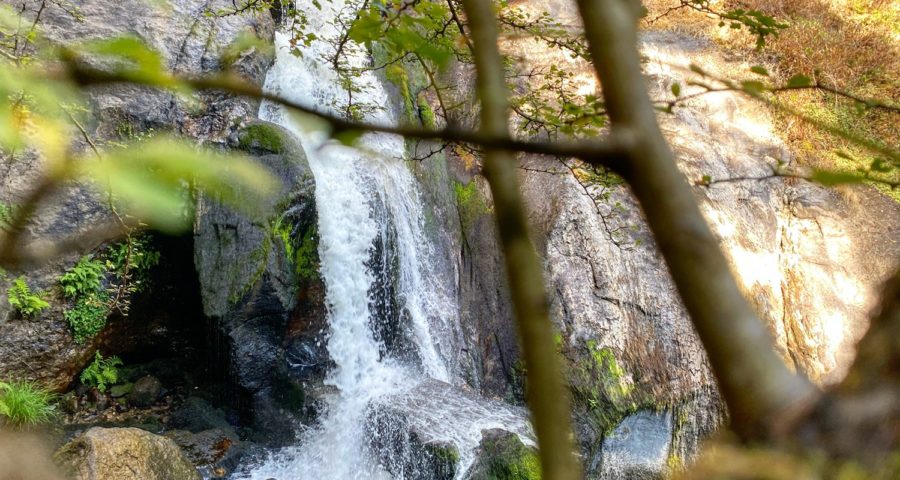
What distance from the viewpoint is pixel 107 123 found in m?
5.66

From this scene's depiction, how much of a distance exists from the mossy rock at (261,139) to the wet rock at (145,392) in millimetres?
2854

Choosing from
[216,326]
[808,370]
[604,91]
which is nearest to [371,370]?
[216,326]

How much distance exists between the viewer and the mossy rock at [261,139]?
5957 mm

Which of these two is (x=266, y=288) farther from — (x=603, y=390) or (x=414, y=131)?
(x=414, y=131)

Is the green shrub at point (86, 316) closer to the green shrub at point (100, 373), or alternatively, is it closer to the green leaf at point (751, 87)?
the green shrub at point (100, 373)

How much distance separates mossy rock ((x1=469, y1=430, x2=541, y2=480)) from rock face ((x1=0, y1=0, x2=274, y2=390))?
3.64 metres

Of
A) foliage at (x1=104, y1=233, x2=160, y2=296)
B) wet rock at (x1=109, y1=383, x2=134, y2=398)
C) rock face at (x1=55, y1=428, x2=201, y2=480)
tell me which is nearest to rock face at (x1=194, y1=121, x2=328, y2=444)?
foliage at (x1=104, y1=233, x2=160, y2=296)

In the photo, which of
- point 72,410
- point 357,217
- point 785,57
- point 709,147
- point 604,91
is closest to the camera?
point 604,91

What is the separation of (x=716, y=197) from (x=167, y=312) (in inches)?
296

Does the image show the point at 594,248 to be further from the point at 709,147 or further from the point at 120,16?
the point at 120,16

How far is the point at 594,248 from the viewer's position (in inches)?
286

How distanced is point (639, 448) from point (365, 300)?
11.7 ft

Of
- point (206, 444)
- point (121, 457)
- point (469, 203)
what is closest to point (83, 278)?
point (206, 444)

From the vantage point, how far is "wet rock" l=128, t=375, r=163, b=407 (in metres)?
5.97
